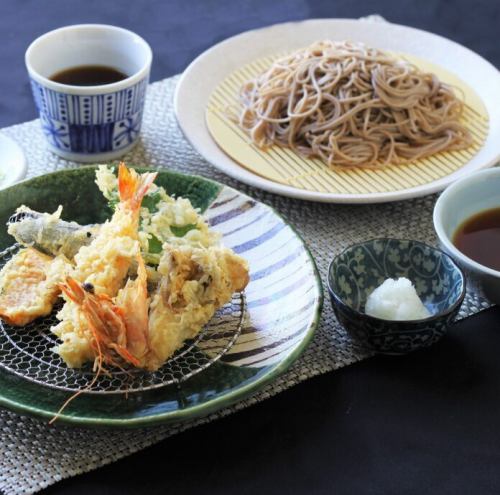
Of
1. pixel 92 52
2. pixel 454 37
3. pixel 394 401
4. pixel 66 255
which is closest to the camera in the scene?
pixel 394 401

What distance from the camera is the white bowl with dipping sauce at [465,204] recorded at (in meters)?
1.93

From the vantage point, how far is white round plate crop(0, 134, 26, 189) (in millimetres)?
2209

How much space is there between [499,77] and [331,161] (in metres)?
0.73

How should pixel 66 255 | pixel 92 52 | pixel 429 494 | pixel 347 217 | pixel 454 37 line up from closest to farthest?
pixel 429 494 → pixel 66 255 → pixel 347 217 → pixel 92 52 → pixel 454 37

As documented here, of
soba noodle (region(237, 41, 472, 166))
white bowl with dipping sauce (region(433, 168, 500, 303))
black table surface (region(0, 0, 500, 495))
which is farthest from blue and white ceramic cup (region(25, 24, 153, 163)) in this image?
black table surface (region(0, 0, 500, 495))

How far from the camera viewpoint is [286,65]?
2699 millimetres

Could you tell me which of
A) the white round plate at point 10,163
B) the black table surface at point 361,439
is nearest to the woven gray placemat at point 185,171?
the black table surface at point 361,439

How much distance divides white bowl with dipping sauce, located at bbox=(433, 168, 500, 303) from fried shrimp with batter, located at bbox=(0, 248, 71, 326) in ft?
2.96

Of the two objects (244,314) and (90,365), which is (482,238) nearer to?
(244,314)

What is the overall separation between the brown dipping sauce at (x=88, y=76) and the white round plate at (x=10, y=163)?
307 mm

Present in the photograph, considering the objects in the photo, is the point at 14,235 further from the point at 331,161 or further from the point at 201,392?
the point at 331,161

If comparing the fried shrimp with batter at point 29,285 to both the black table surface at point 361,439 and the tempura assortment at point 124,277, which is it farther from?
the black table surface at point 361,439

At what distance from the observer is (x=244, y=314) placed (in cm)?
187

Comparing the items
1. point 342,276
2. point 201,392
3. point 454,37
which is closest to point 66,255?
point 201,392
